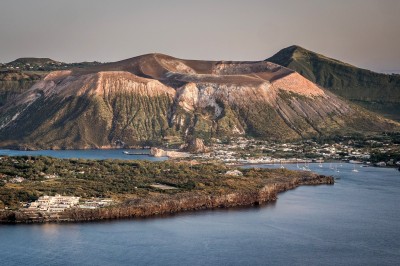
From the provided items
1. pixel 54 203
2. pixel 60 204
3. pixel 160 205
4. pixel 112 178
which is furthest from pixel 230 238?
pixel 112 178

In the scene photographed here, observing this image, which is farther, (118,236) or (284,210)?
(284,210)

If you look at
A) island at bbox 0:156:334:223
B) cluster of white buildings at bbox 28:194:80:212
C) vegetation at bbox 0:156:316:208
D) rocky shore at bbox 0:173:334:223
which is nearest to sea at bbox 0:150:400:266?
rocky shore at bbox 0:173:334:223

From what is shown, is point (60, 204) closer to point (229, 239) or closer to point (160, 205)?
point (160, 205)

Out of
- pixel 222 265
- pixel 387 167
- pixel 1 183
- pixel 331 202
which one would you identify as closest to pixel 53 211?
pixel 1 183

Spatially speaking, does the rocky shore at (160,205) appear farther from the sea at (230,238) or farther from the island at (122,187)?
the sea at (230,238)

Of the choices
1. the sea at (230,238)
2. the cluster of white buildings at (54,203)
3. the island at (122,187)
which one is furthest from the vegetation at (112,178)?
the sea at (230,238)

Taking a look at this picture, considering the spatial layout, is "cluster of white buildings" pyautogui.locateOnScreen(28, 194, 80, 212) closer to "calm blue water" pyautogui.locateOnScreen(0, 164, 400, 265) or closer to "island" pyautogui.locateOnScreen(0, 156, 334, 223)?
"island" pyautogui.locateOnScreen(0, 156, 334, 223)

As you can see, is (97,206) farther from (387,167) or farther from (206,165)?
(387,167)
